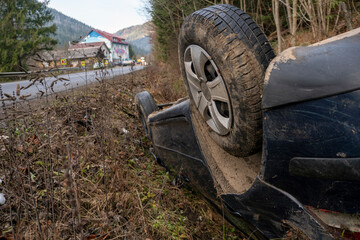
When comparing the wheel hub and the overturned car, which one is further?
the wheel hub

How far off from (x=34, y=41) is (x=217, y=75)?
34.0 meters

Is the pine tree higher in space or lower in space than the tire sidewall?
higher

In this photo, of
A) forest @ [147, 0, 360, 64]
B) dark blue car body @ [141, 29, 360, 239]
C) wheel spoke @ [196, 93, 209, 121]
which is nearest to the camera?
dark blue car body @ [141, 29, 360, 239]

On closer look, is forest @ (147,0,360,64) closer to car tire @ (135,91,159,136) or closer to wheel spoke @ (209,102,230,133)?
car tire @ (135,91,159,136)

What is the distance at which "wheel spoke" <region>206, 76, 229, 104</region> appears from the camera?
126cm

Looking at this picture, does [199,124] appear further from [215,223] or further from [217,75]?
[215,223]

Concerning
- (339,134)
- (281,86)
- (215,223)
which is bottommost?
(215,223)

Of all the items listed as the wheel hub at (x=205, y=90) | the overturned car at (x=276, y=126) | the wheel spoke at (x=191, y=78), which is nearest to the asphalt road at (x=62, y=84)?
the wheel spoke at (x=191, y=78)

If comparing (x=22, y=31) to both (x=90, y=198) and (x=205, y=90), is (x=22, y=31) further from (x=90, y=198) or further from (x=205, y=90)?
(x=205, y=90)

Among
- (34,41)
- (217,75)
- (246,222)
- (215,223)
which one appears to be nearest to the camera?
(246,222)

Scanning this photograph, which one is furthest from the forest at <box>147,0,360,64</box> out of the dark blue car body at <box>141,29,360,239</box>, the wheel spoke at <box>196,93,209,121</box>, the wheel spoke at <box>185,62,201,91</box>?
the dark blue car body at <box>141,29,360,239</box>

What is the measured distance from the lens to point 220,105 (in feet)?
4.66

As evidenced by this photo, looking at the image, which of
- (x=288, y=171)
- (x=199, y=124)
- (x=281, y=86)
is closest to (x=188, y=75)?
(x=199, y=124)

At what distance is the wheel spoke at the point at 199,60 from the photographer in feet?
4.58
